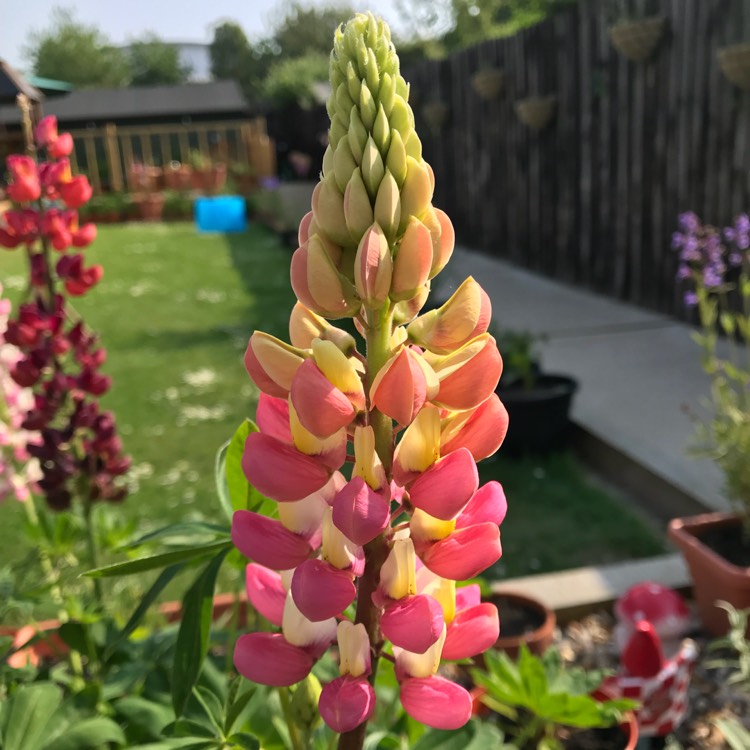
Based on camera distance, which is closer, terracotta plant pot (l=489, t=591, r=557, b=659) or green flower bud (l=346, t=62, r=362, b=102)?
green flower bud (l=346, t=62, r=362, b=102)

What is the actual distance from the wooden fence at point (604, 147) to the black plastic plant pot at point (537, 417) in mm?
1890

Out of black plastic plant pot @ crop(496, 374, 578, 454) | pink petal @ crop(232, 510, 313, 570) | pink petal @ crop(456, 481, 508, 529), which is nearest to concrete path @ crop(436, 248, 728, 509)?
black plastic plant pot @ crop(496, 374, 578, 454)

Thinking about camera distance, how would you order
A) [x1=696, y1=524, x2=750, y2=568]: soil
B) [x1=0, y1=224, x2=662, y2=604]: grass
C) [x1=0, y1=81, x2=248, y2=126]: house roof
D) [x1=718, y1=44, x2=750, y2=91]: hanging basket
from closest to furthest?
[x1=696, y1=524, x2=750, y2=568]: soil → [x1=0, y1=224, x2=662, y2=604]: grass → [x1=718, y1=44, x2=750, y2=91]: hanging basket → [x1=0, y1=81, x2=248, y2=126]: house roof

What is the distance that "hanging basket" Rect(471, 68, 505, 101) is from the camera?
7.61 meters

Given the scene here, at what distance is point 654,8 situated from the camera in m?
5.29

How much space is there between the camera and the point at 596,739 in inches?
67.5

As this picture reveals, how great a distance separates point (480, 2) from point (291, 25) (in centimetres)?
3220

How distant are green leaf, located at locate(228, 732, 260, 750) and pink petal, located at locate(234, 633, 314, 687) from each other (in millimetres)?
157

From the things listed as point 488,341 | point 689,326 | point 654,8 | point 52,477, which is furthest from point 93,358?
point 654,8

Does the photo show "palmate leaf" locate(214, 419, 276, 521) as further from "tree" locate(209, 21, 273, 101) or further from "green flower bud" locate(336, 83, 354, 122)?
"tree" locate(209, 21, 273, 101)

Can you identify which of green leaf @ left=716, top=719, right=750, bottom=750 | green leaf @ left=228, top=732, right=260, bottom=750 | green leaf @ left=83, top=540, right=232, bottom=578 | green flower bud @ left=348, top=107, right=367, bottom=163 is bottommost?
green leaf @ left=716, top=719, right=750, bottom=750

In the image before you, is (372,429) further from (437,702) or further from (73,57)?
(73,57)

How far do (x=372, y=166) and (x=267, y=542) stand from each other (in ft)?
1.08

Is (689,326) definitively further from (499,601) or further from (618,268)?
(499,601)
